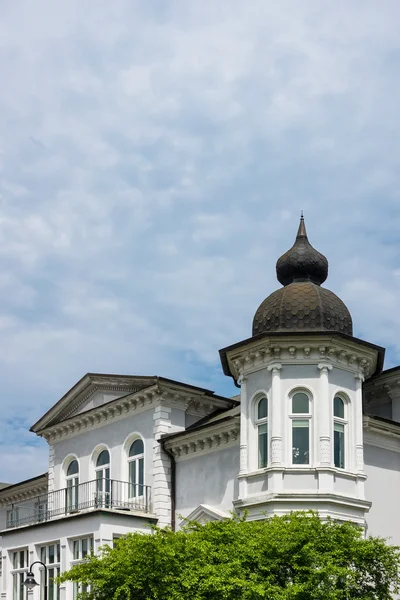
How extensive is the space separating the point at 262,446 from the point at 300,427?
1.38 m

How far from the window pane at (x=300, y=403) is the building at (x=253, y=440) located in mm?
32

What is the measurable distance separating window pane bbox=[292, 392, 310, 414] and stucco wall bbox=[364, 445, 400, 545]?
310 centimetres

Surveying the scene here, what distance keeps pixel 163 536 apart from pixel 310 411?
6646 millimetres

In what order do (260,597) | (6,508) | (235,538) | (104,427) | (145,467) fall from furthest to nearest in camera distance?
(6,508) → (104,427) → (145,467) → (235,538) → (260,597)

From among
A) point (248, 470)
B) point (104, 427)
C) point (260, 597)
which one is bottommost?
point (260, 597)

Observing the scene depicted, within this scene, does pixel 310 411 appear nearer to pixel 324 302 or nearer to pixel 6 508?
pixel 324 302

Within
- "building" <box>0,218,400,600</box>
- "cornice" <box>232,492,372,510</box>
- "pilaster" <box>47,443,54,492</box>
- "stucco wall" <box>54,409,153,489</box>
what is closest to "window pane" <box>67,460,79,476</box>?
"building" <box>0,218,400,600</box>

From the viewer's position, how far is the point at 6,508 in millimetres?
50969

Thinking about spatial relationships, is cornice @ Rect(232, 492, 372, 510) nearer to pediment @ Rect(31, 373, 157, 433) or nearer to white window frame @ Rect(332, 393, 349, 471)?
white window frame @ Rect(332, 393, 349, 471)

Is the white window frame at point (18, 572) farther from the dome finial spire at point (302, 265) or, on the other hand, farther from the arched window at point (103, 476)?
the dome finial spire at point (302, 265)

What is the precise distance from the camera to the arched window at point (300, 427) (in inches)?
1217

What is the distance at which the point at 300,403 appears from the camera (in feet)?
103

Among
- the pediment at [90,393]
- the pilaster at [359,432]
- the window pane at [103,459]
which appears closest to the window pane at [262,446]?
the pilaster at [359,432]

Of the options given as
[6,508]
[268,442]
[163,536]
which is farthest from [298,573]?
[6,508]
